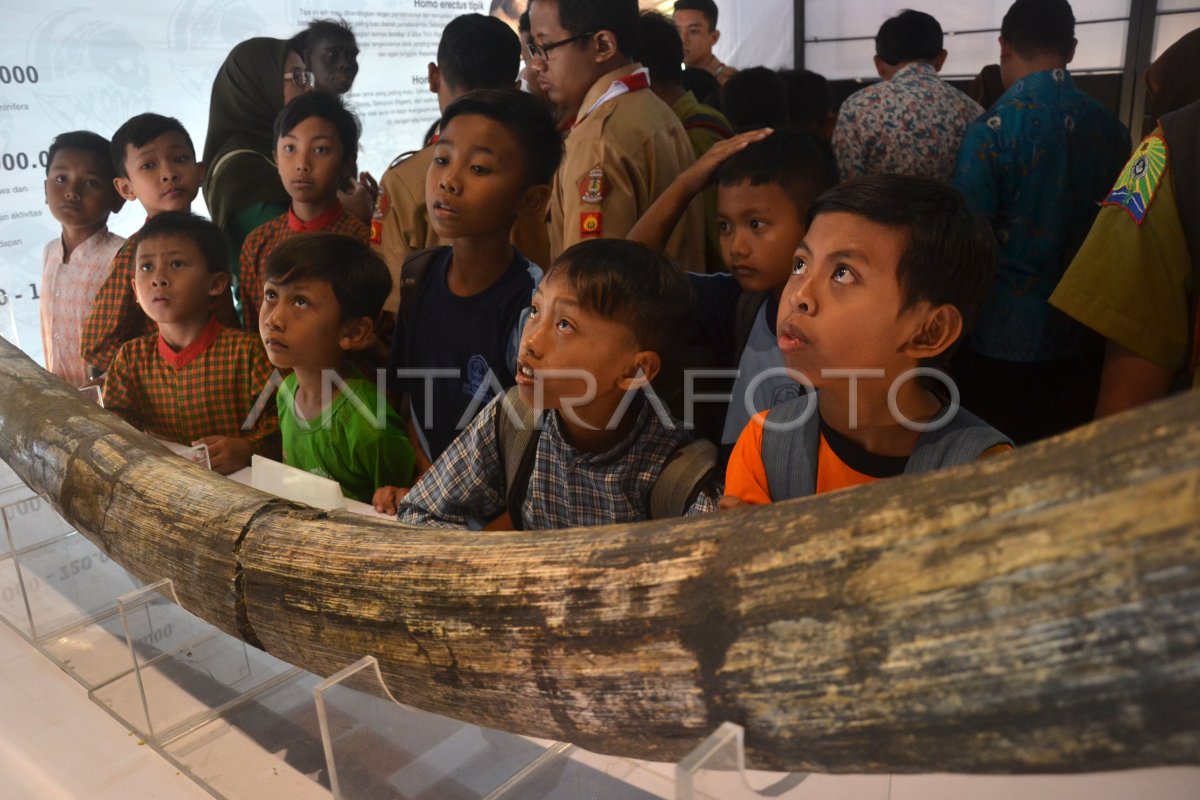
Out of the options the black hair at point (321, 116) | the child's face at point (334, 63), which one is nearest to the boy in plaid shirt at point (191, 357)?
the black hair at point (321, 116)

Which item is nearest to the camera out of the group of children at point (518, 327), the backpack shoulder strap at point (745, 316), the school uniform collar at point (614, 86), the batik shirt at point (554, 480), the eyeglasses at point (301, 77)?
the group of children at point (518, 327)

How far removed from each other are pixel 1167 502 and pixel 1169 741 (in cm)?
17

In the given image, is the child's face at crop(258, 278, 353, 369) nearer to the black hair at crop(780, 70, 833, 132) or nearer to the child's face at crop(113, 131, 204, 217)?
the child's face at crop(113, 131, 204, 217)

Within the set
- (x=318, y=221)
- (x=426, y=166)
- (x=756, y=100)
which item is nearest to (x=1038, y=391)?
(x=756, y=100)

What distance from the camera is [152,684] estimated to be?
5.41 ft

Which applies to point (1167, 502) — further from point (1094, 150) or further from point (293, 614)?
point (1094, 150)

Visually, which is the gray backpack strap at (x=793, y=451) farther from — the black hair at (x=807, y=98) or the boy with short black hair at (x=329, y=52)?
the black hair at (x=807, y=98)

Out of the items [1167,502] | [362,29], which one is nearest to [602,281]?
[1167,502]

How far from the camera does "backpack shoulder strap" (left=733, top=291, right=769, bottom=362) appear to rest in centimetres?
201

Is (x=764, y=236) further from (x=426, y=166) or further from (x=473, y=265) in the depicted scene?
(x=426, y=166)

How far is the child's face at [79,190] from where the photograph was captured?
10.5 ft

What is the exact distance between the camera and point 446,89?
2934 millimetres

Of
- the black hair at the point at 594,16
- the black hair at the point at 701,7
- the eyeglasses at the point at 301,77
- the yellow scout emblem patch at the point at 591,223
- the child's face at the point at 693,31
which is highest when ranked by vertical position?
the black hair at the point at 701,7

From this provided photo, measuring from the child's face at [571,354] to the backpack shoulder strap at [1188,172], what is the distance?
97 cm
